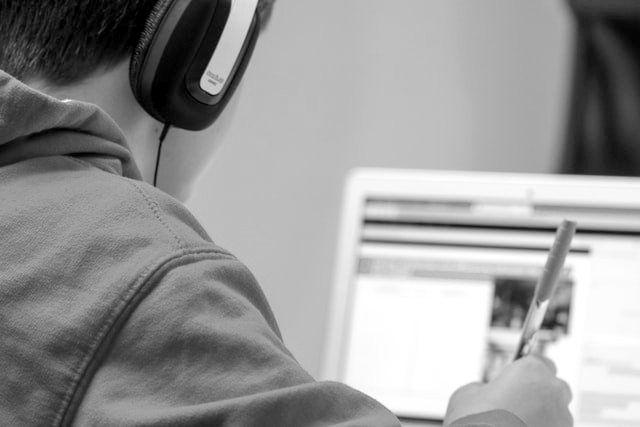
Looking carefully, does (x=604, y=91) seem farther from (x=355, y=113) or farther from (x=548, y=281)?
(x=548, y=281)

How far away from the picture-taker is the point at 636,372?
1070 millimetres

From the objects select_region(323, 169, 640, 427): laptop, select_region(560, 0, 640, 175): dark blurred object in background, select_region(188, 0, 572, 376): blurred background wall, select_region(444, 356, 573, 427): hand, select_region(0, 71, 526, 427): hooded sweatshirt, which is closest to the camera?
select_region(0, 71, 526, 427): hooded sweatshirt

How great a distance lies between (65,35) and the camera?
72cm

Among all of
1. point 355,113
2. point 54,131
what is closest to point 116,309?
point 54,131

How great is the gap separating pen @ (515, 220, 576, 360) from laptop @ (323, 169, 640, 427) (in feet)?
0.97

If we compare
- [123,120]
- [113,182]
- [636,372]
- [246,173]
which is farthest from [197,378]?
[246,173]

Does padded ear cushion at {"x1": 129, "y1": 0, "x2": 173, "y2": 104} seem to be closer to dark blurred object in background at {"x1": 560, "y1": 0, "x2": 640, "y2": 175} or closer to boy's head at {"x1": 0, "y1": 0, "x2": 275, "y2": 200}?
boy's head at {"x1": 0, "y1": 0, "x2": 275, "y2": 200}

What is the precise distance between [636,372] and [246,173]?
822 mm

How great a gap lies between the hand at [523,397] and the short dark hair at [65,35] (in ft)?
1.08

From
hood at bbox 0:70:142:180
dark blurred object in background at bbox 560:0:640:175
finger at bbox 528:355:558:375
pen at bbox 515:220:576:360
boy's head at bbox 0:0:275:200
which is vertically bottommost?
finger at bbox 528:355:558:375

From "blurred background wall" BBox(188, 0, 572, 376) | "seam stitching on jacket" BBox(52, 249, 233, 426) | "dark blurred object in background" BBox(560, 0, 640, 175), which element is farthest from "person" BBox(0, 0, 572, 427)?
"dark blurred object in background" BBox(560, 0, 640, 175)

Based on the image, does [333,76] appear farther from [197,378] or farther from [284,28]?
[197,378]

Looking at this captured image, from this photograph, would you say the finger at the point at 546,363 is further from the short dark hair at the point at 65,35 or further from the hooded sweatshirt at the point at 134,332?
the short dark hair at the point at 65,35

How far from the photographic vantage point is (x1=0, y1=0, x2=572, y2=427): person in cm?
54
